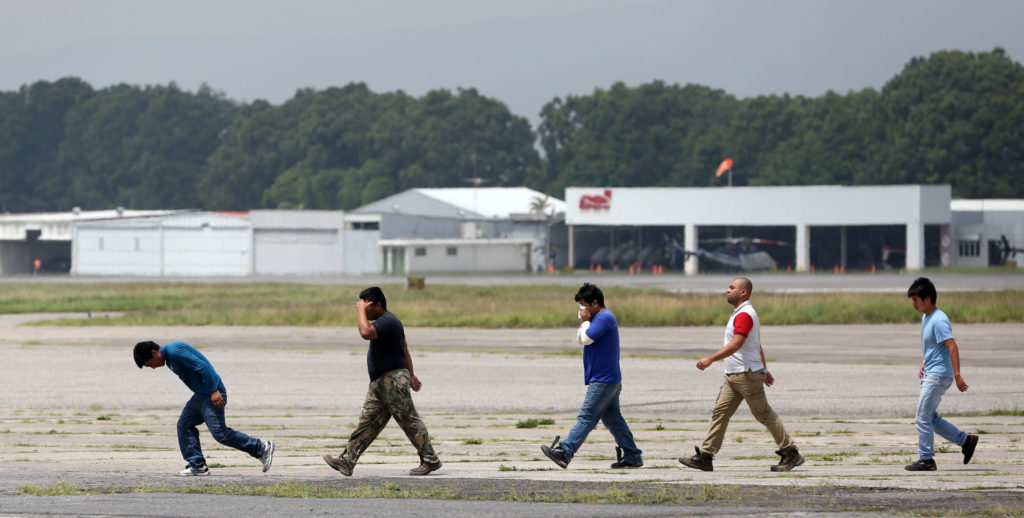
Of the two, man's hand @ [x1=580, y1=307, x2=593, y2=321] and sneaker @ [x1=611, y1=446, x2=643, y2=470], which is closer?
man's hand @ [x1=580, y1=307, x2=593, y2=321]

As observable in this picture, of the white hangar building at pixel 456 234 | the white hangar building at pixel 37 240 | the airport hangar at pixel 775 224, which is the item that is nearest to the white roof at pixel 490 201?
the white hangar building at pixel 456 234

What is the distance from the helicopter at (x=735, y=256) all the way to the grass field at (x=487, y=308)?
100 ft

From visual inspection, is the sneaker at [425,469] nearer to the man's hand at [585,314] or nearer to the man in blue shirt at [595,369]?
the man in blue shirt at [595,369]

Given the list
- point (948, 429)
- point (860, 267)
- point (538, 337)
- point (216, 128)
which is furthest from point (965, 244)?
point (216, 128)

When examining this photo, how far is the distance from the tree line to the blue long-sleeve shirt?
A: 411 feet

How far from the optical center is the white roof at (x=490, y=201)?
113875 millimetres

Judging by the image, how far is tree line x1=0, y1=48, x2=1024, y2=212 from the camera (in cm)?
13425

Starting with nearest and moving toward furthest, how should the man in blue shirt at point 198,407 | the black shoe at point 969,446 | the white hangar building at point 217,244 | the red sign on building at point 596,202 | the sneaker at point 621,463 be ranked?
the man in blue shirt at point 198,407, the black shoe at point 969,446, the sneaker at point 621,463, the white hangar building at point 217,244, the red sign on building at point 596,202

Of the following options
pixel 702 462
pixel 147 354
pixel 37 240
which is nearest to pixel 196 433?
pixel 147 354

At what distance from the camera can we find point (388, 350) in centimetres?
1261

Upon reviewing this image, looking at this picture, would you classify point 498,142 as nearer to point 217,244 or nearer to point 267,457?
point 217,244

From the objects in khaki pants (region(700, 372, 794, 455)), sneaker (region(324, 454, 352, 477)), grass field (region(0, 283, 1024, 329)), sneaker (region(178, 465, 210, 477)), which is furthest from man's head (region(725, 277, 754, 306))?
grass field (region(0, 283, 1024, 329))

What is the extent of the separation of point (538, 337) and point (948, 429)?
76.1 feet

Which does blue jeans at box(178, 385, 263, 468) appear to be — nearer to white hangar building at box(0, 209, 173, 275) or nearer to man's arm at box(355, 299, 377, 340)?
man's arm at box(355, 299, 377, 340)
